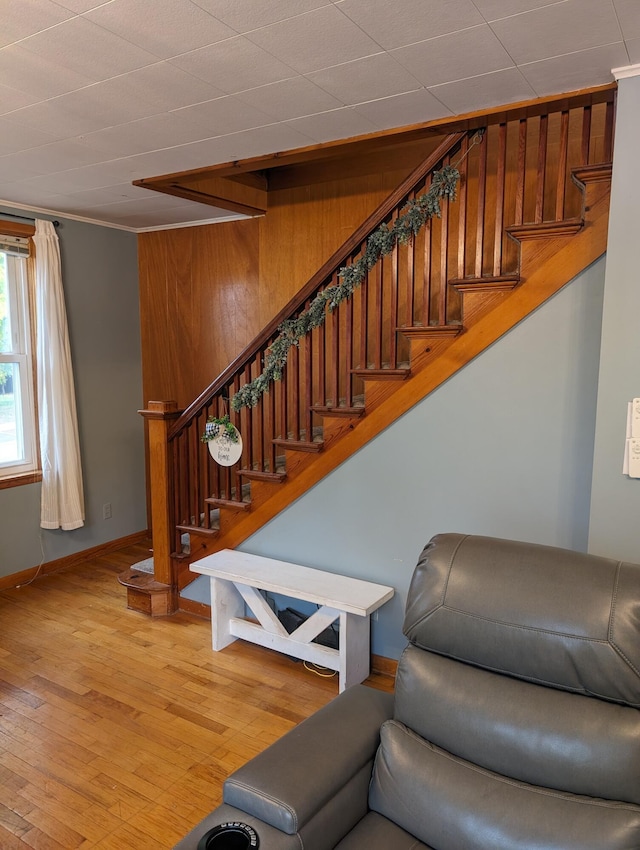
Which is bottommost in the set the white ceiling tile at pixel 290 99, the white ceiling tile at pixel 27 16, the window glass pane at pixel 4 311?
the window glass pane at pixel 4 311

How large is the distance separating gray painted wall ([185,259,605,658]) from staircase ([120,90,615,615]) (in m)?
0.09

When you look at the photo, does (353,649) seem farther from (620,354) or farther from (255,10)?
(255,10)

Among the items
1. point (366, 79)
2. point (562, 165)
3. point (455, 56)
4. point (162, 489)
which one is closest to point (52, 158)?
point (366, 79)

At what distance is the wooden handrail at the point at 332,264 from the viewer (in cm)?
266

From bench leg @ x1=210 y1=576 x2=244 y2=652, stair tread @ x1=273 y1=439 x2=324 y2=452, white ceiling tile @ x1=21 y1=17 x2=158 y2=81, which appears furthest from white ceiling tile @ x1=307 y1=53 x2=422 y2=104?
bench leg @ x1=210 y1=576 x2=244 y2=652

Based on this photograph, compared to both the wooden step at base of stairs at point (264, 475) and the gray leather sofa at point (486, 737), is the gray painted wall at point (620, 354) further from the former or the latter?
the wooden step at base of stairs at point (264, 475)

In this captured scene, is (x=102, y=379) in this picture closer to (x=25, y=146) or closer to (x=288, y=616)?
(x=25, y=146)

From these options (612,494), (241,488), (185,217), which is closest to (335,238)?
(185,217)

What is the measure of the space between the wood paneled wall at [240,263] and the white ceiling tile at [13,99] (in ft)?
6.66

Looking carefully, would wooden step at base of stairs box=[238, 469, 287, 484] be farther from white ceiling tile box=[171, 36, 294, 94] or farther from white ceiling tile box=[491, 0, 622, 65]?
white ceiling tile box=[491, 0, 622, 65]

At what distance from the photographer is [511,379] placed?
2588 millimetres

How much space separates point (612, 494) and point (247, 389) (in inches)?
74.1

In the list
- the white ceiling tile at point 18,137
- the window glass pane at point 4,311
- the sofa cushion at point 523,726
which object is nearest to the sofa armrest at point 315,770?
the sofa cushion at point 523,726

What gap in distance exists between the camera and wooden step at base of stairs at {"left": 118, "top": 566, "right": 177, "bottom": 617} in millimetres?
3641
